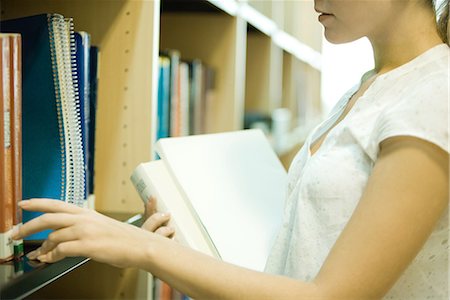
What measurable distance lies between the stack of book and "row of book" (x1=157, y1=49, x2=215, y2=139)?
690mm

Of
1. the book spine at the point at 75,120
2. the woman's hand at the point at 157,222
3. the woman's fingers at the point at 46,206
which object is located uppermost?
the book spine at the point at 75,120

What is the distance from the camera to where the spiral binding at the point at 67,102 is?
88 cm

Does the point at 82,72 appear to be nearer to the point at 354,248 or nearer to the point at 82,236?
the point at 82,236

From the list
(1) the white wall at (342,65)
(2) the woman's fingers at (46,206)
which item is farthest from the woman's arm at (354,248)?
(1) the white wall at (342,65)

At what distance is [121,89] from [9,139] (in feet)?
1.40

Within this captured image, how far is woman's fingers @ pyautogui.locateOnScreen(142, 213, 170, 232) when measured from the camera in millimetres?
960

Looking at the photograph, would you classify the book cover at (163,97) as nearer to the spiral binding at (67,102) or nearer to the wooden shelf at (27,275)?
the spiral binding at (67,102)

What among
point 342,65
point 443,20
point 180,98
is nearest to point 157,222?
point 443,20

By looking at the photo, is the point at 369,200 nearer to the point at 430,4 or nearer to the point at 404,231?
the point at 404,231

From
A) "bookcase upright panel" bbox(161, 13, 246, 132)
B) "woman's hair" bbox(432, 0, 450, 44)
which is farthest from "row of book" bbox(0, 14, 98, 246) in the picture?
"bookcase upright panel" bbox(161, 13, 246, 132)

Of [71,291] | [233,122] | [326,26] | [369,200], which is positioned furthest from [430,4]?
[233,122]

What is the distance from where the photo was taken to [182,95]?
1.61 metres

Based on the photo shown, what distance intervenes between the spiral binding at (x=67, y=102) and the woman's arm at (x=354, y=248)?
0.16 meters

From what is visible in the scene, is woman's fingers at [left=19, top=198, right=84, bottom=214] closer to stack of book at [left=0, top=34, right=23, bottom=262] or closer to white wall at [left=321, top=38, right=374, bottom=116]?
stack of book at [left=0, top=34, right=23, bottom=262]
